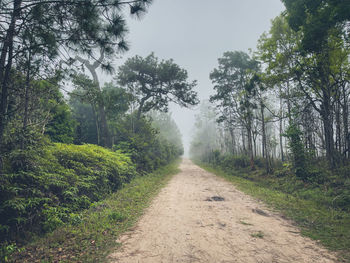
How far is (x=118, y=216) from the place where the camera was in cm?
485

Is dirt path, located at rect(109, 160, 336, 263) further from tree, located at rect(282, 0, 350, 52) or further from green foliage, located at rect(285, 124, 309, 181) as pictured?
tree, located at rect(282, 0, 350, 52)

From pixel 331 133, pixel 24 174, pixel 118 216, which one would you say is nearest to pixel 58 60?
pixel 24 174

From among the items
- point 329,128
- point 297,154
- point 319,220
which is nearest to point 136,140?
point 297,154

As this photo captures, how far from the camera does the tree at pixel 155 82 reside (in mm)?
15797

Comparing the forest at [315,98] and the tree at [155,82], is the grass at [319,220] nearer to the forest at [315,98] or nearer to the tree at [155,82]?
the forest at [315,98]

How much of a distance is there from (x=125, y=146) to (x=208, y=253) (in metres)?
12.8

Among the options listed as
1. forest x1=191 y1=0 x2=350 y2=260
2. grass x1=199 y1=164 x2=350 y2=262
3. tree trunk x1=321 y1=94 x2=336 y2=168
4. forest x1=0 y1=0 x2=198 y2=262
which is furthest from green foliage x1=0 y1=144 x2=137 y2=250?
tree trunk x1=321 y1=94 x2=336 y2=168

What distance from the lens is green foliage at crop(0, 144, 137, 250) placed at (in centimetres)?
387

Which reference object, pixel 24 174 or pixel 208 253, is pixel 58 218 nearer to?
pixel 24 174

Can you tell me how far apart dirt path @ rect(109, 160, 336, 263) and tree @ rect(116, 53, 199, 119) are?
12432 mm

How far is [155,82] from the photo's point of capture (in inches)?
661

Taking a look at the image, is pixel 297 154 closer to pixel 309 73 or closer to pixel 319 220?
pixel 309 73

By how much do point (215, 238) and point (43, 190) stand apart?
14.6 ft

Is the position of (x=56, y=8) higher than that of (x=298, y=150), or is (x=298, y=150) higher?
(x=56, y=8)
